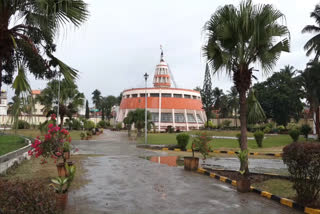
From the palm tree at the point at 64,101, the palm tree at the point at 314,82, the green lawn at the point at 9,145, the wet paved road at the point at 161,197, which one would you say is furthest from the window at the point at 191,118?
the wet paved road at the point at 161,197

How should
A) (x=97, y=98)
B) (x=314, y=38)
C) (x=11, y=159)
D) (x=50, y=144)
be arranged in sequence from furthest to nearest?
(x=97, y=98) → (x=314, y=38) → (x=11, y=159) → (x=50, y=144)

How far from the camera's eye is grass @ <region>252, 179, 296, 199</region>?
753cm

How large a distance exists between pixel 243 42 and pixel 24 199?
817 centimetres

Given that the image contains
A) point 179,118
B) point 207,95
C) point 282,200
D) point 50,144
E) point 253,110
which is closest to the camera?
point 282,200

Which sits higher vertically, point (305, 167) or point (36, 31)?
point (36, 31)

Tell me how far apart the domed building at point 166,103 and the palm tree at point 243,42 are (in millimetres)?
58963

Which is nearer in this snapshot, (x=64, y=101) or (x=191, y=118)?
(x=64, y=101)

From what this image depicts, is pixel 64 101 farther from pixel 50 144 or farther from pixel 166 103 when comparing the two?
pixel 166 103

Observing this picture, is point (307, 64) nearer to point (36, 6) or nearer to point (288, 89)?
point (288, 89)

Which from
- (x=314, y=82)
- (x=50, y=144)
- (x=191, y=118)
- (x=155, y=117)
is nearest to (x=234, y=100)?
(x=191, y=118)

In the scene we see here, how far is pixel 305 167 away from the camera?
6078 mm

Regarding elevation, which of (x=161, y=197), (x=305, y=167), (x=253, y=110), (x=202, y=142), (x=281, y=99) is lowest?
(x=161, y=197)

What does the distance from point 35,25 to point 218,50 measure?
672cm

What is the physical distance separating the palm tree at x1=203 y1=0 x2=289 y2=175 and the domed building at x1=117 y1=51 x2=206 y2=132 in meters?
59.0
